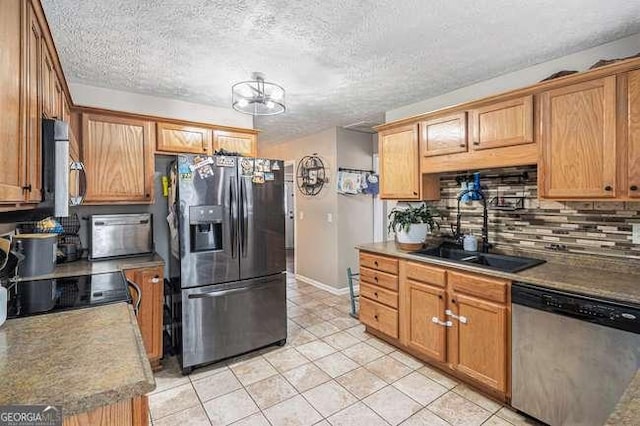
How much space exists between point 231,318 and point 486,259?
221 cm

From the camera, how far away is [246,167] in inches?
109

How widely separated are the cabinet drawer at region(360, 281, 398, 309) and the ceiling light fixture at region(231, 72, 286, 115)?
185cm

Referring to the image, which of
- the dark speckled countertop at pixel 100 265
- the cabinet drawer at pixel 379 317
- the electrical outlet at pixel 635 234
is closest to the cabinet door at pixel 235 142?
the dark speckled countertop at pixel 100 265

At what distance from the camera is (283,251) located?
2.99 m

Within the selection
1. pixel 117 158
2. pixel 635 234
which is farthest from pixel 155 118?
pixel 635 234

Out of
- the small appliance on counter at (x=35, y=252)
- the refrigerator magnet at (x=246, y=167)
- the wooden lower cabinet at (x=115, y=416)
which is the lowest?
the wooden lower cabinet at (x=115, y=416)

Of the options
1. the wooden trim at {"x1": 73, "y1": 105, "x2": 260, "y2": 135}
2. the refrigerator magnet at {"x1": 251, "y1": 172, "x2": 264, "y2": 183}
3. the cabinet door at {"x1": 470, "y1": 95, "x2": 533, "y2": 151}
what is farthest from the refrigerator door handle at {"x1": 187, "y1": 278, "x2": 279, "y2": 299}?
the cabinet door at {"x1": 470, "y1": 95, "x2": 533, "y2": 151}

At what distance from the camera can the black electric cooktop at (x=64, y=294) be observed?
1.50 meters

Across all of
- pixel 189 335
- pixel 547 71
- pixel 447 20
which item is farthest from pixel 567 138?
pixel 189 335

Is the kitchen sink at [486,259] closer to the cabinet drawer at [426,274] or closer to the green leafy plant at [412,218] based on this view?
the cabinet drawer at [426,274]

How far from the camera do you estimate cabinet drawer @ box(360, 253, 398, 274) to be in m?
2.86

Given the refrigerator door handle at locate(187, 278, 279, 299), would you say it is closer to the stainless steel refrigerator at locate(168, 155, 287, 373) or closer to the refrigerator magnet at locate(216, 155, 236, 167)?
the stainless steel refrigerator at locate(168, 155, 287, 373)

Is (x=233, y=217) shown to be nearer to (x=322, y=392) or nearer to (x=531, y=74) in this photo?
(x=322, y=392)

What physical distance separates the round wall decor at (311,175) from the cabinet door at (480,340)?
9.04 feet
